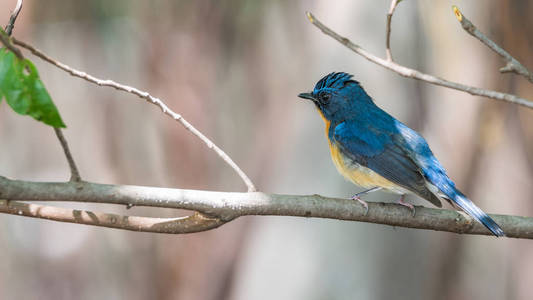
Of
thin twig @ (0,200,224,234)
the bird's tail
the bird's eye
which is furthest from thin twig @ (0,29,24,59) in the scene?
the bird's eye

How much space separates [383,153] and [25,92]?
2.60 metres

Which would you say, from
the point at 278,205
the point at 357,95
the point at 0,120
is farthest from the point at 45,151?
the point at 278,205

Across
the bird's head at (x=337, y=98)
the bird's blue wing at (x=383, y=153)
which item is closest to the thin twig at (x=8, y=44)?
the bird's blue wing at (x=383, y=153)

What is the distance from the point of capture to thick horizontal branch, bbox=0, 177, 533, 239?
7.43ft

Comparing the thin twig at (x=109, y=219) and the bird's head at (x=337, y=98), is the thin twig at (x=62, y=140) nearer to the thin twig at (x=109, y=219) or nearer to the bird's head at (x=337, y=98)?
the thin twig at (x=109, y=219)

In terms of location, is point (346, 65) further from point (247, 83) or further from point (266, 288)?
point (247, 83)

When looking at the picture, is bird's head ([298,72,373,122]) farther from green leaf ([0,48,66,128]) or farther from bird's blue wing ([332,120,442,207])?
green leaf ([0,48,66,128])

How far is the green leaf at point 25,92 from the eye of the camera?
179cm

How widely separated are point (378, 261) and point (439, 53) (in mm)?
2585

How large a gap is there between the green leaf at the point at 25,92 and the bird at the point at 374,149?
2.16 m

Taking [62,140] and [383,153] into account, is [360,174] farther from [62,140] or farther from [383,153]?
[62,140]

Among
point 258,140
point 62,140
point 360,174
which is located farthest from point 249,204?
point 258,140

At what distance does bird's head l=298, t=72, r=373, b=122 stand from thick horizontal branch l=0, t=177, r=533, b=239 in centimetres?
130

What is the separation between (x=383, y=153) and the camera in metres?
3.95
